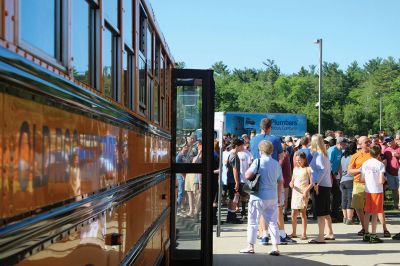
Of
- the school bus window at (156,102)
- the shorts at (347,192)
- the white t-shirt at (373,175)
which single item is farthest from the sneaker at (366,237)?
the school bus window at (156,102)

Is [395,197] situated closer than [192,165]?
No

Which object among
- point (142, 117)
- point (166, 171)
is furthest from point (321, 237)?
point (142, 117)

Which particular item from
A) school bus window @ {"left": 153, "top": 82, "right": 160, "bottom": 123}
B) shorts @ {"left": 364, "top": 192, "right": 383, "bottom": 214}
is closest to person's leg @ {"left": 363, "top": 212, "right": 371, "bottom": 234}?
shorts @ {"left": 364, "top": 192, "right": 383, "bottom": 214}

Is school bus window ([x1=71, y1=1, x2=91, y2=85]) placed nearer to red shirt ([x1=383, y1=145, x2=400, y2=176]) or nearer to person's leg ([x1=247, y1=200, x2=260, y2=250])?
person's leg ([x1=247, y1=200, x2=260, y2=250])

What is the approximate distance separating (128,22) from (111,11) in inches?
23.7

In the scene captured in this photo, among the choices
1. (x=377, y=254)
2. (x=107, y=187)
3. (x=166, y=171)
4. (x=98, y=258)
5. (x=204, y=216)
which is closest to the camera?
(x=98, y=258)

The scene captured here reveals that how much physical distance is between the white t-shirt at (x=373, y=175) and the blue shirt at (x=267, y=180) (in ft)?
6.34

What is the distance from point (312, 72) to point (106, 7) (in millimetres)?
140763

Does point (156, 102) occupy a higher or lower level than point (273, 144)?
higher

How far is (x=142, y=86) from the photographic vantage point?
4156mm

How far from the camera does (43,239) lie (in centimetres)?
175

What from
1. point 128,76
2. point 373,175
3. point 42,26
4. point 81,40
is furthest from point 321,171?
point 42,26

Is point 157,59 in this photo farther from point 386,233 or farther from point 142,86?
point 386,233

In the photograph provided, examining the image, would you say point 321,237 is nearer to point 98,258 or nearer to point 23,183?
point 98,258
